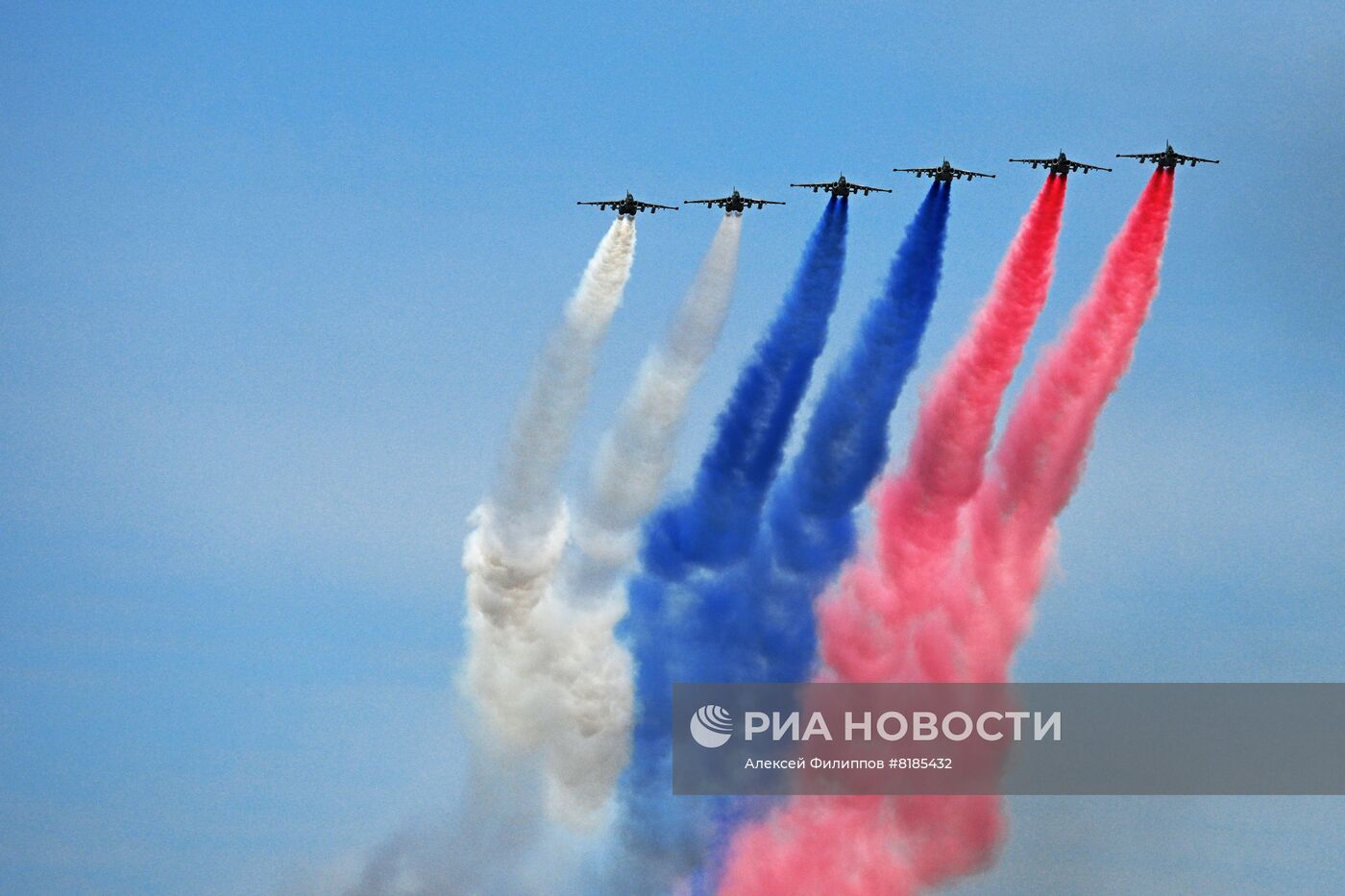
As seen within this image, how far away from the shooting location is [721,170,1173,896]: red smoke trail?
141375 millimetres

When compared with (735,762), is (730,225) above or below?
above

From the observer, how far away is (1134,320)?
5522 inches

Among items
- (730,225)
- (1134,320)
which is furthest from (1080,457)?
(730,225)

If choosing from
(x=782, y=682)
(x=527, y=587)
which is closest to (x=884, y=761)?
(x=782, y=682)

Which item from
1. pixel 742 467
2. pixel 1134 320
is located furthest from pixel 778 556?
pixel 1134 320

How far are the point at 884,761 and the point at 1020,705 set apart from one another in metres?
5.16

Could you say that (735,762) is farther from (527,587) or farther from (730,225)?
(730,225)

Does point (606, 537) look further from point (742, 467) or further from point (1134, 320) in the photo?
point (1134, 320)

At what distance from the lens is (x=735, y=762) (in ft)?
479

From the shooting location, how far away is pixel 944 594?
14488cm

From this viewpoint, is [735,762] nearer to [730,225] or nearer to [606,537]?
[606,537]

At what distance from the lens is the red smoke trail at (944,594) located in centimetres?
14138

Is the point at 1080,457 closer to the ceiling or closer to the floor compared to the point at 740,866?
closer to the ceiling

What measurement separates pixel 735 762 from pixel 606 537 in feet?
30.1
